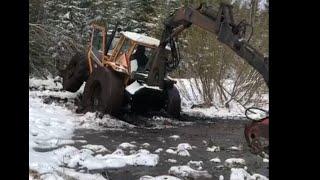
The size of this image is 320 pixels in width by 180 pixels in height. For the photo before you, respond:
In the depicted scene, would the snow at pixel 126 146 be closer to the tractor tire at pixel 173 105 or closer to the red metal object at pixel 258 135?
the red metal object at pixel 258 135

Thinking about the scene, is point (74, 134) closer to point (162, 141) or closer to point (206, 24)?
point (162, 141)

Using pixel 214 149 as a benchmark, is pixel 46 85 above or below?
above

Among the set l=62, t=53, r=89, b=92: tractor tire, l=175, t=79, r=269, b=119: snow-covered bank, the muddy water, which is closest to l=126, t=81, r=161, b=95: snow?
the muddy water

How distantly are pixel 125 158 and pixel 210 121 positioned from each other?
18.9 ft

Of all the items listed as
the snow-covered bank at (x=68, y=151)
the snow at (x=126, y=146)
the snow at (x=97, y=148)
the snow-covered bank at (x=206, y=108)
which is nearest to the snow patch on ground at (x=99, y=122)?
the snow-covered bank at (x=68, y=151)

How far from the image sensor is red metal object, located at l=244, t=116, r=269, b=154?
19.8 ft

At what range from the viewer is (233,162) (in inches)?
270

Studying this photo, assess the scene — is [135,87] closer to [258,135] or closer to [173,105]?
[173,105]

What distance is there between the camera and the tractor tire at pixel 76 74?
1309cm

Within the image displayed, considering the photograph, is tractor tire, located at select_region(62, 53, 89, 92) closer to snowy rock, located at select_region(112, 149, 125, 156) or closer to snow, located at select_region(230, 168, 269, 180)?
snowy rock, located at select_region(112, 149, 125, 156)

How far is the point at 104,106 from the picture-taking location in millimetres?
10820

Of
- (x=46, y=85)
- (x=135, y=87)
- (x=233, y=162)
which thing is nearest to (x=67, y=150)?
(x=233, y=162)

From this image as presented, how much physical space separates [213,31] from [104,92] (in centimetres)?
287
